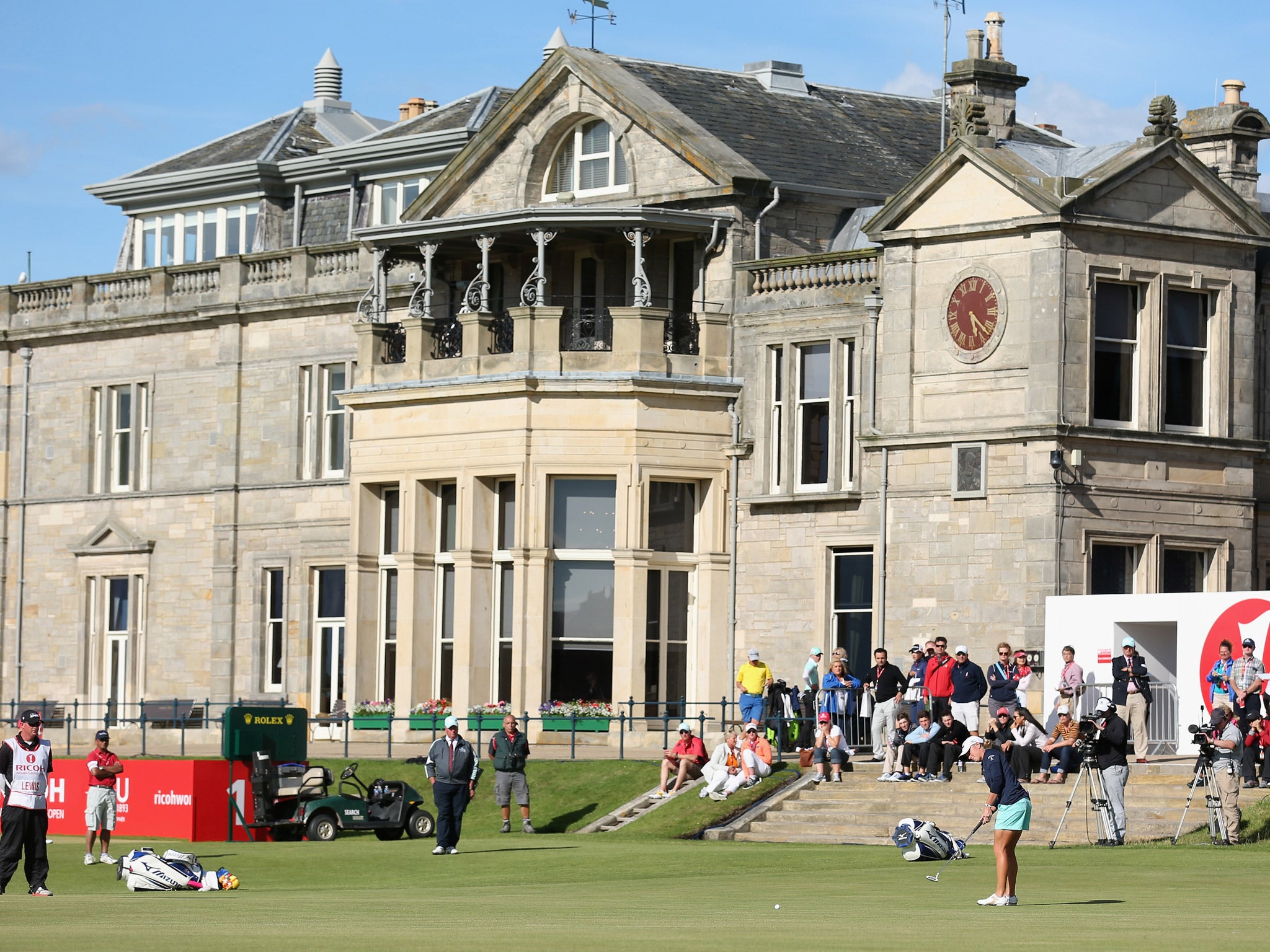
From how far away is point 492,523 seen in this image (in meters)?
41.5

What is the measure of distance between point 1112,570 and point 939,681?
13.1 ft

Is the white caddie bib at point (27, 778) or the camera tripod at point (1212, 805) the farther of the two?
the camera tripod at point (1212, 805)

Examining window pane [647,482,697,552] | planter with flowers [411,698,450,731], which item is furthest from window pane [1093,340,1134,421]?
planter with flowers [411,698,450,731]

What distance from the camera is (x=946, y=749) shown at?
3250 cm

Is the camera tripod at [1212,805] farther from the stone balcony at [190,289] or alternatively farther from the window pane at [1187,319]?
the stone balcony at [190,289]

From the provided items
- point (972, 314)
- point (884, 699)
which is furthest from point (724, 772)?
point (972, 314)

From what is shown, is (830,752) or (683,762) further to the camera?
(683,762)

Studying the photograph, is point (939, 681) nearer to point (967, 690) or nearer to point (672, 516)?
point (967, 690)

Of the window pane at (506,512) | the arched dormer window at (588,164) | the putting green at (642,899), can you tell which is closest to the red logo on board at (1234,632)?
the putting green at (642,899)

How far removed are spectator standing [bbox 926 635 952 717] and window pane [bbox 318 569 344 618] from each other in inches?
597

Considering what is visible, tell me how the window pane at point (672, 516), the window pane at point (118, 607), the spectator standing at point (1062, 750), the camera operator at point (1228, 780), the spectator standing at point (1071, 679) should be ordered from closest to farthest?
the camera operator at point (1228, 780) < the spectator standing at point (1062, 750) < the spectator standing at point (1071, 679) < the window pane at point (672, 516) < the window pane at point (118, 607)

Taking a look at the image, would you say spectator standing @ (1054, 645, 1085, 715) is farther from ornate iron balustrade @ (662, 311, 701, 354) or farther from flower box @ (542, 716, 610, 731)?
ornate iron balustrade @ (662, 311, 701, 354)

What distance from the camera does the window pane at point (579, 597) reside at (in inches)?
1610

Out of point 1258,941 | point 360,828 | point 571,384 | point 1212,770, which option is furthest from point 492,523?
point 1258,941
